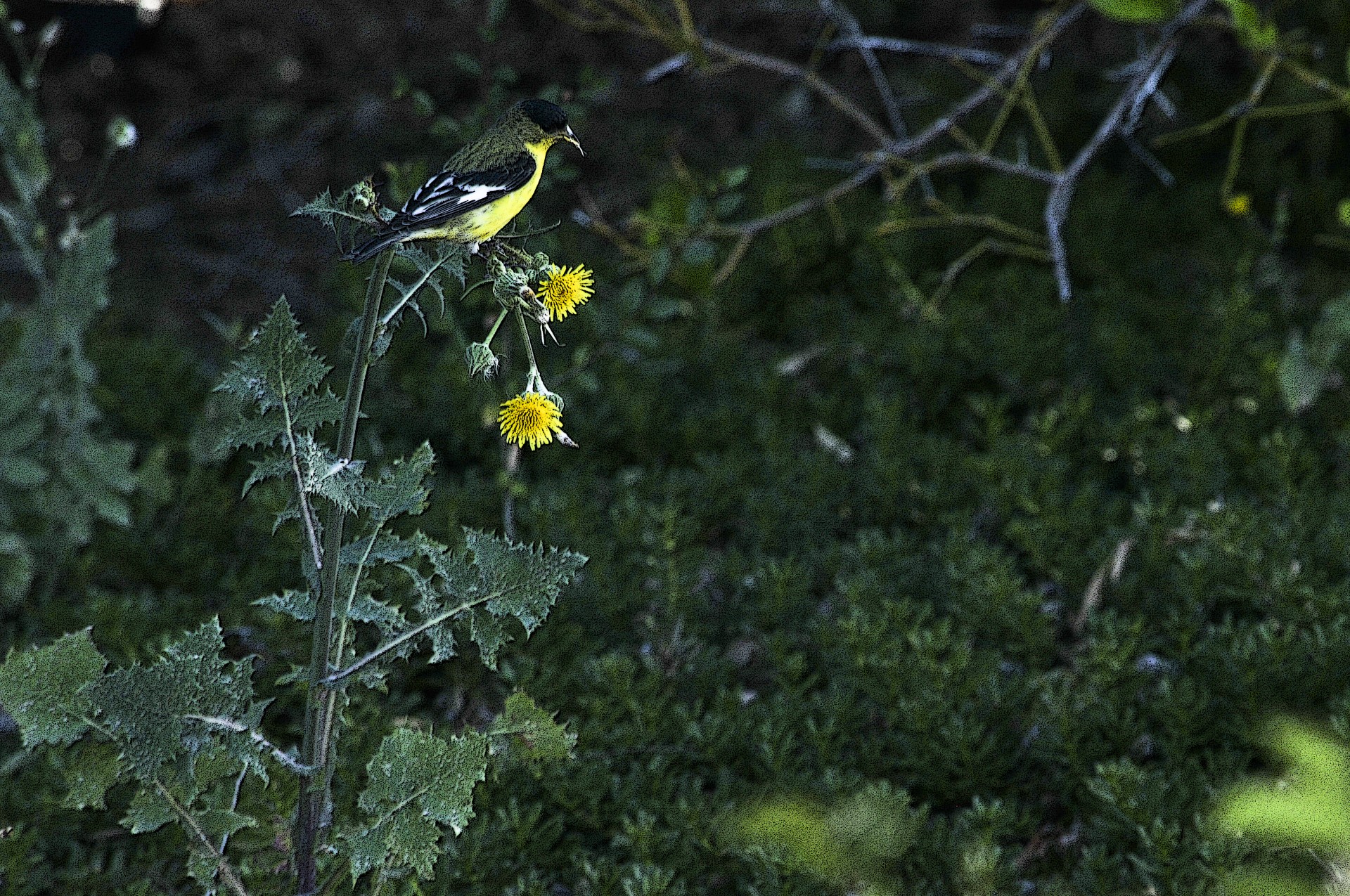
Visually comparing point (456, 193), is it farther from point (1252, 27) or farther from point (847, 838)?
point (1252, 27)

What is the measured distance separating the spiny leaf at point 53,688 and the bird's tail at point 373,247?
0.61 meters

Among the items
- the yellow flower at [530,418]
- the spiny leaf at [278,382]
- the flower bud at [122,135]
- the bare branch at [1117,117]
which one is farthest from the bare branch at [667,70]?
the yellow flower at [530,418]

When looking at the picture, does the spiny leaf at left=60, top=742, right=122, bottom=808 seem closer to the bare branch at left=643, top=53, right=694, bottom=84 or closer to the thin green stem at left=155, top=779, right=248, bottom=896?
the thin green stem at left=155, top=779, right=248, bottom=896

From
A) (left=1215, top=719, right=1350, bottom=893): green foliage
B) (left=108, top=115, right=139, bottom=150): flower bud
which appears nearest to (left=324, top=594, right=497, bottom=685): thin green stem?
(left=1215, top=719, right=1350, bottom=893): green foliage

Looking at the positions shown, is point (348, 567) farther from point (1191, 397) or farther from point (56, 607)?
point (1191, 397)

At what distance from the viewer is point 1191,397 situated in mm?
3637

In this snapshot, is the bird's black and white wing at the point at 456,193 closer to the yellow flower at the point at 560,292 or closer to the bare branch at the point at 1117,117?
the yellow flower at the point at 560,292

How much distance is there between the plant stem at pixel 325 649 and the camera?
1.54 metres

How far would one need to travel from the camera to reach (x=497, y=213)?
1481 millimetres

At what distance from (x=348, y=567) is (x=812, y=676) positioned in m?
1.08

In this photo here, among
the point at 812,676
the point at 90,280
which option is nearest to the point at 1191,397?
the point at 812,676

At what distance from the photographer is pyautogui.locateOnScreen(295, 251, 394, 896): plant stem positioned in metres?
1.54

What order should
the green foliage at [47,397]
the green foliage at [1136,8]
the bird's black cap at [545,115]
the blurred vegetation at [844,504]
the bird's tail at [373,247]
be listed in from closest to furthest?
the bird's tail at [373,247] → the bird's black cap at [545,115] → the blurred vegetation at [844,504] → the green foliage at [47,397] → the green foliage at [1136,8]

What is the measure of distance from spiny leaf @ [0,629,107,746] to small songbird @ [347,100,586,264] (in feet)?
2.15
